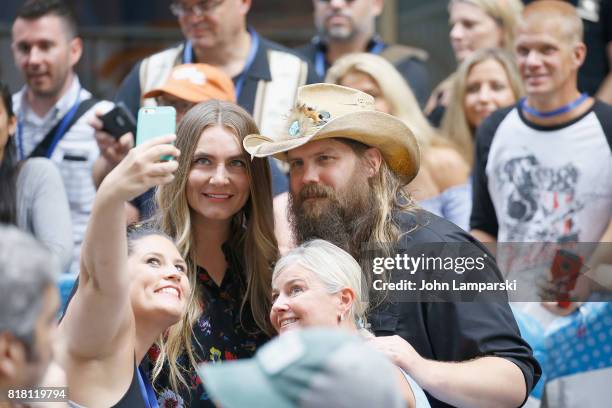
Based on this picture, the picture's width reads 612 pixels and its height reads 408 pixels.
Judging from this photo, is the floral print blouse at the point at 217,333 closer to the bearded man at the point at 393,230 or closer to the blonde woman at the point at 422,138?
the bearded man at the point at 393,230

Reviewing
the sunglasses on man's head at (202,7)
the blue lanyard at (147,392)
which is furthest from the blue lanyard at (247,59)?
the blue lanyard at (147,392)

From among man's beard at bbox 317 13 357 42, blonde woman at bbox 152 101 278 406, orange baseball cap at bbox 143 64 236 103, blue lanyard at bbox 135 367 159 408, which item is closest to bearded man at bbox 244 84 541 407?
blonde woman at bbox 152 101 278 406

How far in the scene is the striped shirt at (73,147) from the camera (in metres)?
5.81

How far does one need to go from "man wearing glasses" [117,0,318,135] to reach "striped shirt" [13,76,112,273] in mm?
281

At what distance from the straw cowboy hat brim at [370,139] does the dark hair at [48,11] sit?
226 cm

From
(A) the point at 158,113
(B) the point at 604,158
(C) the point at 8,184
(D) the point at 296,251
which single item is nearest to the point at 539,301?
(B) the point at 604,158

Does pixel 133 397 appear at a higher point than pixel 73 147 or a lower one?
lower

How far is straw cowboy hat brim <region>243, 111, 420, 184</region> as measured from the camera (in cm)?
437

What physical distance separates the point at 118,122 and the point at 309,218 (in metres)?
1.51

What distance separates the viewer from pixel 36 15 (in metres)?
6.28

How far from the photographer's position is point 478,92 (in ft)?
21.5

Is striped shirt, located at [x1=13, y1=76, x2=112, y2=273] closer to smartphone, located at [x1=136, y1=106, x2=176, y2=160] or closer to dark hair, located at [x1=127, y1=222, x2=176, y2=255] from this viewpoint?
dark hair, located at [x1=127, y1=222, x2=176, y2=255]

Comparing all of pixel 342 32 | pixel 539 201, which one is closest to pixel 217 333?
pixel 539 201

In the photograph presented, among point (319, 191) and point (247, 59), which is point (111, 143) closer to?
point (247, 59)
